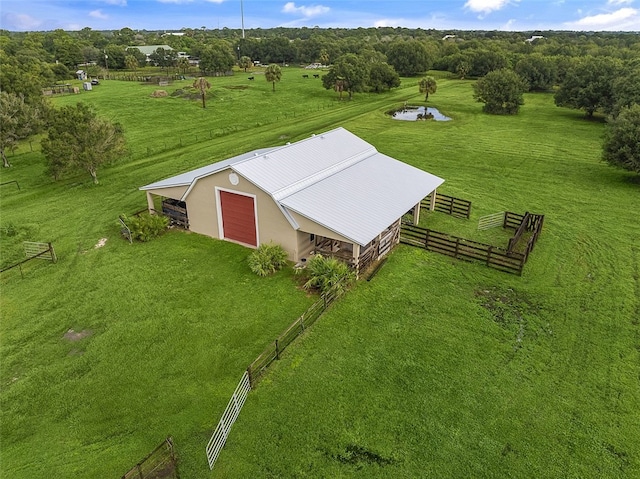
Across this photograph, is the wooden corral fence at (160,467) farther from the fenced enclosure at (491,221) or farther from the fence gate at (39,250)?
the fenced enclosure at (491,221)

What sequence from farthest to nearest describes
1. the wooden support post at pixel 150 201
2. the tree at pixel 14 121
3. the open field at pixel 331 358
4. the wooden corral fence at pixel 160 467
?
the tree at pixel 14 121
the wooden support post at pixel 150 201
the open field at pixel 331 358
the wooden corral fence at pixel 160 467

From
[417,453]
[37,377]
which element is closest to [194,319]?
[37,377]

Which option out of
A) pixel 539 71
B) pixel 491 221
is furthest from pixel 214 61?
pixel 491 221

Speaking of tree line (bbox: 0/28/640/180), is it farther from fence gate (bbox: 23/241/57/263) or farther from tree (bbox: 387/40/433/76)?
fence gate (bbox: 23/241/57/263)

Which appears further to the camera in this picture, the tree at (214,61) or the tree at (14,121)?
the tree at (214,61)

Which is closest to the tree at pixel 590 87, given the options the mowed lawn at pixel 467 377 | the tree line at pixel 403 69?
the tree line at pixel 403 69

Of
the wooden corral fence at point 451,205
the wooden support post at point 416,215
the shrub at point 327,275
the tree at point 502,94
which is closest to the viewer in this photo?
the shrub at point 327,275

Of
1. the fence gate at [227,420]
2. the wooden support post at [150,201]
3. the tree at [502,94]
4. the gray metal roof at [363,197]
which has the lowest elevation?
the fence gate at [227,420]
